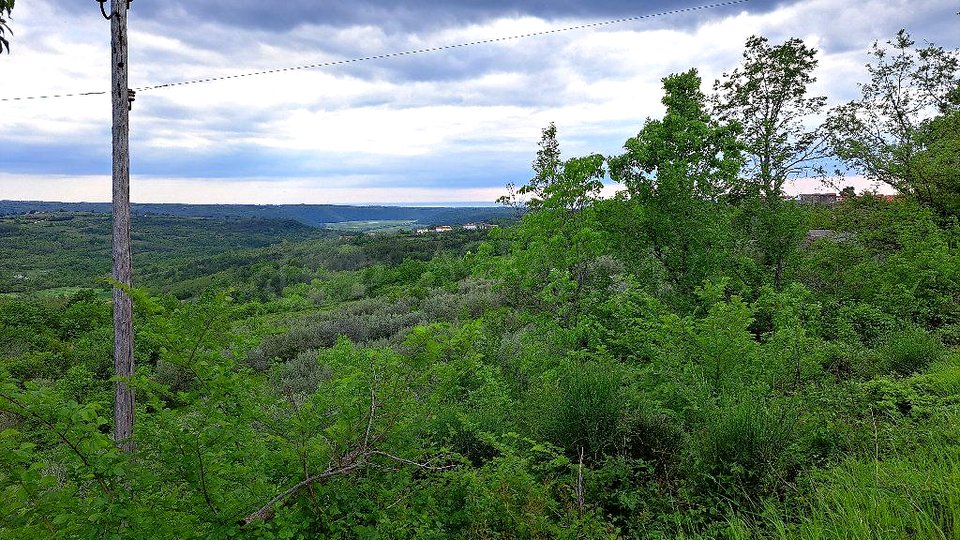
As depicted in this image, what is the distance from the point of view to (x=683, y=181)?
1038 centimetres

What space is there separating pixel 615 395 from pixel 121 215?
244 inches

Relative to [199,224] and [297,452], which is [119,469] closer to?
[297,452]

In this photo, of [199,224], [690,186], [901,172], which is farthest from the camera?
[199,224]

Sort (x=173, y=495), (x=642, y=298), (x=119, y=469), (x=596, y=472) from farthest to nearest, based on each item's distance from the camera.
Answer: (x=642, y=298)
(x=596, y=472)
(x=173, y=495)
(x=119, y=469)

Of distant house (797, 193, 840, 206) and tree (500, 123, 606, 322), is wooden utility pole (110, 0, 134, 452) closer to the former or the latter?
tree (500, 123, 606, 322)

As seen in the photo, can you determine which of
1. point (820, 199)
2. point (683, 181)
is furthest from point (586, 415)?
point (820, 199)

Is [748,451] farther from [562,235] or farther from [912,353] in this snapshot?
[562,235]

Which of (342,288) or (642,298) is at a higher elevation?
(642,298)

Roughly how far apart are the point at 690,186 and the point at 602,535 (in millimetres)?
8697

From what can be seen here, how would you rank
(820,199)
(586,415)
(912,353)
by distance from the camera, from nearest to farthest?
(586,415), (912,353), (820,199)

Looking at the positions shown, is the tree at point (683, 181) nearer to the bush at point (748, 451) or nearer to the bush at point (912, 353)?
the bush at point (912, 353)

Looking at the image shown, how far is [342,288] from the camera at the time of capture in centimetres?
5744

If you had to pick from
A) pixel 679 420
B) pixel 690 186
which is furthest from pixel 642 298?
pixel 679 420

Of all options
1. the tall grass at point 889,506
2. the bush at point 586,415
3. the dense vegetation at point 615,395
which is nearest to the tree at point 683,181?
the dense vegetation at point 615,395
